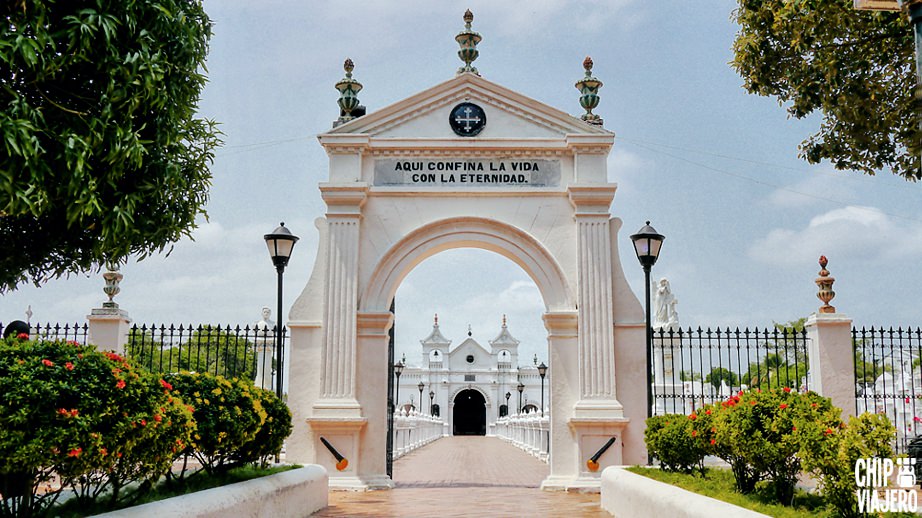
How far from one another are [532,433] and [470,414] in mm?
39507

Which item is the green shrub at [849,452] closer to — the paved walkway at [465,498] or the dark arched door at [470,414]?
the paved walkway at [465,498]

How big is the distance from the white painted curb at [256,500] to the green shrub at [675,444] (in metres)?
4.51

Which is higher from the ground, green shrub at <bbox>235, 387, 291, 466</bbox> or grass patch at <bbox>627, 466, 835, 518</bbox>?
green shrub at <bbox>235, 387, 291, 466</bbox>

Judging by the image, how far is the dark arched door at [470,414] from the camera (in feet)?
214

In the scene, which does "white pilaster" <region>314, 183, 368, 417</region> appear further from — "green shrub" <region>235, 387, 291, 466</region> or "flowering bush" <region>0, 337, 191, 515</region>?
"flowering bush" <region>0, 337, 191, 515</region>

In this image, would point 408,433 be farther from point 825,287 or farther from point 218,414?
point 218,414

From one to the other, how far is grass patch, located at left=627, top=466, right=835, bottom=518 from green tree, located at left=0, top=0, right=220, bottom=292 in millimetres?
6411

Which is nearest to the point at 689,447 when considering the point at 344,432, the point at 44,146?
the point at 344,432

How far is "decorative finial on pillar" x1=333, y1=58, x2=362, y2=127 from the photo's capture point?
15.8 metres

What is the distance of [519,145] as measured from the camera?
1524 centimetres

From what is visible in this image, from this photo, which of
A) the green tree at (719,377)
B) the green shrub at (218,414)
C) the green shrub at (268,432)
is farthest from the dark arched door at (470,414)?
the green shrub at (218,414)

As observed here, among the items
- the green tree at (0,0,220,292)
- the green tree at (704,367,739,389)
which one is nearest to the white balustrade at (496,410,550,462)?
the green tree at (704,367,739,389)

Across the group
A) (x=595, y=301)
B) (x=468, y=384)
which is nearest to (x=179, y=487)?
(x=595, y=301)

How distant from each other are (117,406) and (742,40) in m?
9.29
